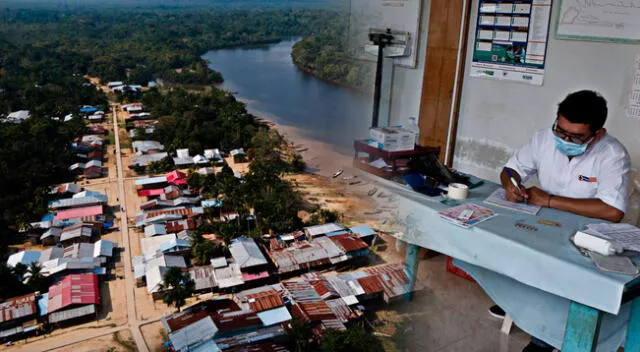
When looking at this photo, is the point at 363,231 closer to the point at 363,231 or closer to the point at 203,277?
the point at 363,231

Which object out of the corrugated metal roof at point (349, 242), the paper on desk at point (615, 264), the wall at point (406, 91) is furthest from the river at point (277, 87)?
the paper on desk at point (615, 264)

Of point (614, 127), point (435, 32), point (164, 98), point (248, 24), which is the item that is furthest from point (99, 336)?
point (248, 24)

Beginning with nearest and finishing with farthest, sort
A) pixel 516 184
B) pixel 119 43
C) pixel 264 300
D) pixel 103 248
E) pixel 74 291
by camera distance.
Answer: pixel 516 184, pixel 264 300, pixel 74 291, pixel 103 248, pixel 119 43

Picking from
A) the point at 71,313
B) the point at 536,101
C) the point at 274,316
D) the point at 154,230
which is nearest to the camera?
the point at 536,101

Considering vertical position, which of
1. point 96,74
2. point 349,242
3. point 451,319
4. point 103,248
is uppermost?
point 451,319

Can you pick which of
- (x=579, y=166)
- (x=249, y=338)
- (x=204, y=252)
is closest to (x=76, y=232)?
(x=204, y=252)

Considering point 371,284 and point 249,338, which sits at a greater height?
point 371,284
